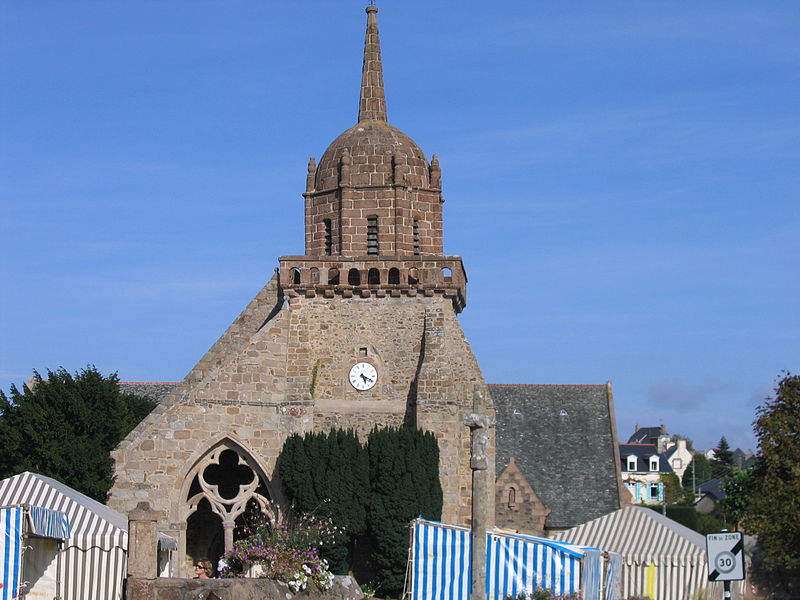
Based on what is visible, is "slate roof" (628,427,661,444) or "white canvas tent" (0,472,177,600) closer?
"white canvas tent" (0,472,177,600)

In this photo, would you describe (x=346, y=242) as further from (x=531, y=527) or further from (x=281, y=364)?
(x=531, y=527)

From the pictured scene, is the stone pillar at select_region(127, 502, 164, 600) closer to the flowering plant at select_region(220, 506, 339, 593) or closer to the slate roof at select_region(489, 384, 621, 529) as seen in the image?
the flowering plant at select_region(220, 506, 339, 593)

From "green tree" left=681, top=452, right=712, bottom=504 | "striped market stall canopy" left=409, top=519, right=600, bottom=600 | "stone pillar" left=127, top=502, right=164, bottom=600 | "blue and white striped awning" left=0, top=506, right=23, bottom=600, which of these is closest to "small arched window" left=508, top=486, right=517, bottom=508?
"striped market stall canopy" left=409, top=519, right=600, bottom=600

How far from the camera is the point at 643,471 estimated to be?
301ft

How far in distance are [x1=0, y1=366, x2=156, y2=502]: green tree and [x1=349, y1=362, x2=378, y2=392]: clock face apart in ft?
A: 19.2

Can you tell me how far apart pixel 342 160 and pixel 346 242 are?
2.01 metres

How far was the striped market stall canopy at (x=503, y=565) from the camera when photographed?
22.2m

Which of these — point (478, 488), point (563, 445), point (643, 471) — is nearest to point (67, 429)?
point (478, 488)

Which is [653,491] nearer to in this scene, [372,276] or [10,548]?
[372,276]

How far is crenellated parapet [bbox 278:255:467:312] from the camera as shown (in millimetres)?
30812

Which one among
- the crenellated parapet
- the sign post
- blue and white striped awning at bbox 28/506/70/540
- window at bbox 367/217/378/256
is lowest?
the sign post

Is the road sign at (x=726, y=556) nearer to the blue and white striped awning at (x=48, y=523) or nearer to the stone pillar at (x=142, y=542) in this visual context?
the stone pillar at (x=142, y=542)

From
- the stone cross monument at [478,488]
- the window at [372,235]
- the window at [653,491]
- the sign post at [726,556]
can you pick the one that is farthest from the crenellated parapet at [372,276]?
the window at [653,491]

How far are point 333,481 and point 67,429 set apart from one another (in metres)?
7.96
